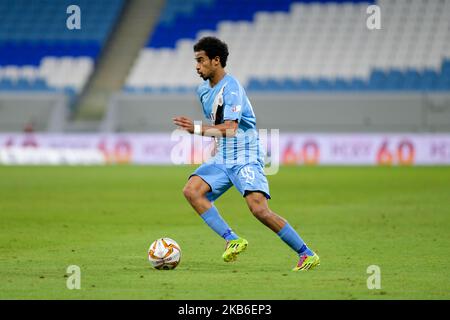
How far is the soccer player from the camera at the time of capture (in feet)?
29.0

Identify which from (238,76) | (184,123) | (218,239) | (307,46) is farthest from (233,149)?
(307,46)

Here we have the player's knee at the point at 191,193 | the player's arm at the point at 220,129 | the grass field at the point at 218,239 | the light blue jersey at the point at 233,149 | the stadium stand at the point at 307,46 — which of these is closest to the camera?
the grass field at the point at 218,239

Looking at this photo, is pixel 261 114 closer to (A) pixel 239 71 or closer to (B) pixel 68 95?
(A) pixel 239 71

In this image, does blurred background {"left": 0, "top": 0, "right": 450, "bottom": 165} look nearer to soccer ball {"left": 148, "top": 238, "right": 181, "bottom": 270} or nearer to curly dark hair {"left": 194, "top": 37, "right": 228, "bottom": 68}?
curly dark hair {"left": 194, "top": 37, "right": 228, "bottom": 68}

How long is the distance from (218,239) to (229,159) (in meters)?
2.89

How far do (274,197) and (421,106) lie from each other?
598 inches

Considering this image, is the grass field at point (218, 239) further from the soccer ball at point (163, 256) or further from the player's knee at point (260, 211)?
the player's knee at point (260, 211)

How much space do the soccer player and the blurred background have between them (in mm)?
22289

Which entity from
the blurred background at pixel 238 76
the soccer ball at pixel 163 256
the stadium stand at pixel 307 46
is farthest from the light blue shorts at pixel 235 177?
the stadium stand at pixel 307 46

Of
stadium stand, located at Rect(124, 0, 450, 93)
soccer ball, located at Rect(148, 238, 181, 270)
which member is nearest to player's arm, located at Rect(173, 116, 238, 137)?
soccer ball, located at Rect(148, 238, 181, 270)

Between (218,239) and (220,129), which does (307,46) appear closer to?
(218,239)

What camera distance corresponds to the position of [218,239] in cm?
1194

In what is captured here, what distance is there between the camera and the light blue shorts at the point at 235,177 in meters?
8.96
